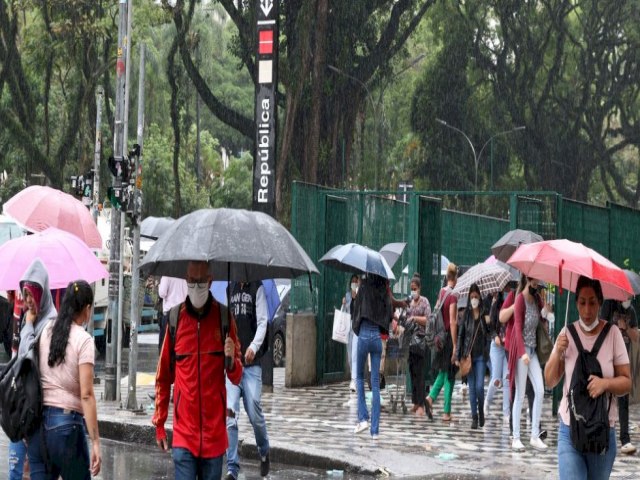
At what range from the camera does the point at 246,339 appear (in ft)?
33.8

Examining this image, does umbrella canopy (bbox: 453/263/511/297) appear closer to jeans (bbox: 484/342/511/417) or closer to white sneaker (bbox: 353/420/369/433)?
jeans (bbox: 484/342/511/417)

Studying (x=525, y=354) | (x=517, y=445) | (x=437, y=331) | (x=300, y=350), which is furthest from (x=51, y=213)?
(x=300, y=350)

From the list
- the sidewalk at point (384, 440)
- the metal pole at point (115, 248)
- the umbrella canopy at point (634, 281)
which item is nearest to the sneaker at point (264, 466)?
the sidewalk at point (384, 440)

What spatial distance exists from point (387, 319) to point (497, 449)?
5.30 feet

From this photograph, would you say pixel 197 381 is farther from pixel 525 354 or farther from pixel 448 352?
pixel 448 352

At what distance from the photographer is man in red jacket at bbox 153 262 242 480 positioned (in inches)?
285

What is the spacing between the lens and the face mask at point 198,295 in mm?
7344

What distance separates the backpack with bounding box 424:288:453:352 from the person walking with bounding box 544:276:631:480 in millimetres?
7775

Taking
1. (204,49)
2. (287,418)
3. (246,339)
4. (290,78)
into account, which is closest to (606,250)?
(287,418)

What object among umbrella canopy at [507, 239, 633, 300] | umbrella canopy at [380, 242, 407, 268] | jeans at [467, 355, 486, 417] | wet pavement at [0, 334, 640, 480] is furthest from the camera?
umbrella canopy at [380, 242, 407, 268]

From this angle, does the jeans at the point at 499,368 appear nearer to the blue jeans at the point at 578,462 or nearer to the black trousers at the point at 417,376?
the black trousers at the point at 417,376

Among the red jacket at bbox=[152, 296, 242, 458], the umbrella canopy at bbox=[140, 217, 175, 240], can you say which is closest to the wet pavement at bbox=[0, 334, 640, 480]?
the red jacket at bbox=[152, 296, 242, 458]

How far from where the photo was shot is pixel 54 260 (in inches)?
329

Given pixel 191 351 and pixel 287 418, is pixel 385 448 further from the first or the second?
pixel 191 351
